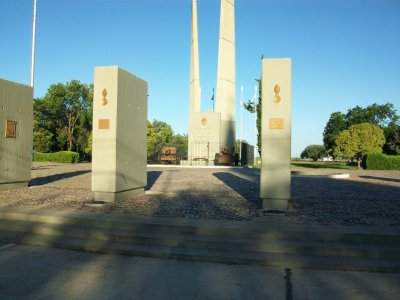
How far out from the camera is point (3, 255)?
4.75 metres

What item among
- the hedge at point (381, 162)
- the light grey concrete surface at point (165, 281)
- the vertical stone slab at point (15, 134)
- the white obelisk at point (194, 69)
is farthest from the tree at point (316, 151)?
the light grey concrete surface at point (165, 281)

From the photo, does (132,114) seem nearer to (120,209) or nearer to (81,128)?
(120,209)

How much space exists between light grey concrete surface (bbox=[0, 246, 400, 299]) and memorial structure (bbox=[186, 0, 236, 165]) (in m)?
22.1

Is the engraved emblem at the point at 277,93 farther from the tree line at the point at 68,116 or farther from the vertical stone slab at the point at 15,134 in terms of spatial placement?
the tree line at the point at 68,116

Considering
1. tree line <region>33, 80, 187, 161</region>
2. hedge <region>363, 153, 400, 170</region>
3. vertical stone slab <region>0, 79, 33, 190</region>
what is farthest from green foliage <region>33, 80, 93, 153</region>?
vertical stone slab <region>0, 79, 33, 190</region>

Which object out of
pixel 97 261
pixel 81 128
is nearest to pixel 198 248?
A: pixel 97 261

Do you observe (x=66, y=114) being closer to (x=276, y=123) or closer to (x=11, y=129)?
(x=11, y=129)

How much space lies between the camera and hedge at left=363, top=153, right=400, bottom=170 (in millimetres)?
27109

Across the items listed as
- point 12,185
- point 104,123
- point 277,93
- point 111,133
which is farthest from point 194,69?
point 277,93

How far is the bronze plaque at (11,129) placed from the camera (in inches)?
396

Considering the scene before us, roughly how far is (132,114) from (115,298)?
5630 millimetres

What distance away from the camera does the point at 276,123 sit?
6.91m

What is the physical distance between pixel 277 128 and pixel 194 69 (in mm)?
25073

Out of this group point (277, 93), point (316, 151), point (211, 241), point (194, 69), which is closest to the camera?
point (211, 241)
